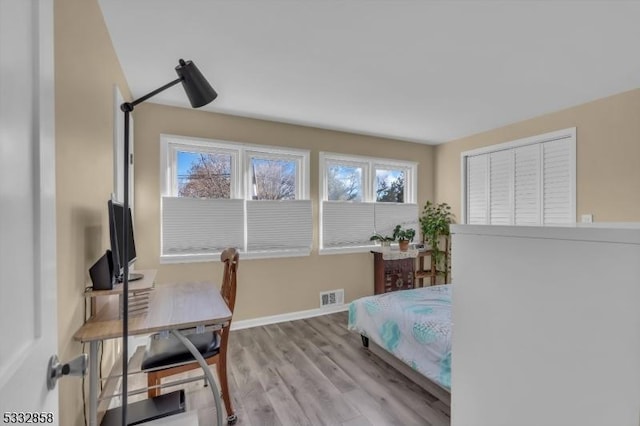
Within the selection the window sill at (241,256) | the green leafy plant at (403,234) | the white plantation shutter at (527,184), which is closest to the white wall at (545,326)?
the window sill at (241,256)

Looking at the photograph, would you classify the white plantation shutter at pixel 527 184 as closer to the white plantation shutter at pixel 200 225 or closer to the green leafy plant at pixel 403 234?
the green leafy plant at pixel 403 234

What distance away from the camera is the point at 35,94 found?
0.61 metres

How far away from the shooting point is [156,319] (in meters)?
1.42

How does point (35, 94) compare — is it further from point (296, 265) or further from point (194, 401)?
point (296, 265)

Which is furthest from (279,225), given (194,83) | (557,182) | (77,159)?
(557,182)

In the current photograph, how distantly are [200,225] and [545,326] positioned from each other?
3.02 m

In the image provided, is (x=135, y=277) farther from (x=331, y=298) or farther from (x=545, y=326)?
(x=331, y=298)

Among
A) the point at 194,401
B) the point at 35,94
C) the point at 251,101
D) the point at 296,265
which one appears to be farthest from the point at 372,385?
the point at 251,101

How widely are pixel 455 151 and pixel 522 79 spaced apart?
1.93 metres

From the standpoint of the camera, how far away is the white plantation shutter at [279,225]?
133 inches

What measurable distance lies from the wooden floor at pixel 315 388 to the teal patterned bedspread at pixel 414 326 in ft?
0.71

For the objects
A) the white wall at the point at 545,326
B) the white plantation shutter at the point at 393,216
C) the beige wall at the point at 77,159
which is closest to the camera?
the white wall at the point at 545,326

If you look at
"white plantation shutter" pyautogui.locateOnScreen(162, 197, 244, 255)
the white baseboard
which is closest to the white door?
"white plantation shutter" pyautogui.locateOnScreen(162, 197, 244, 255)

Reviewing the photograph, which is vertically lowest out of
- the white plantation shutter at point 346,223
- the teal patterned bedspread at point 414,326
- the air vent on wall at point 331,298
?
the air vent on wall at point 331,298
